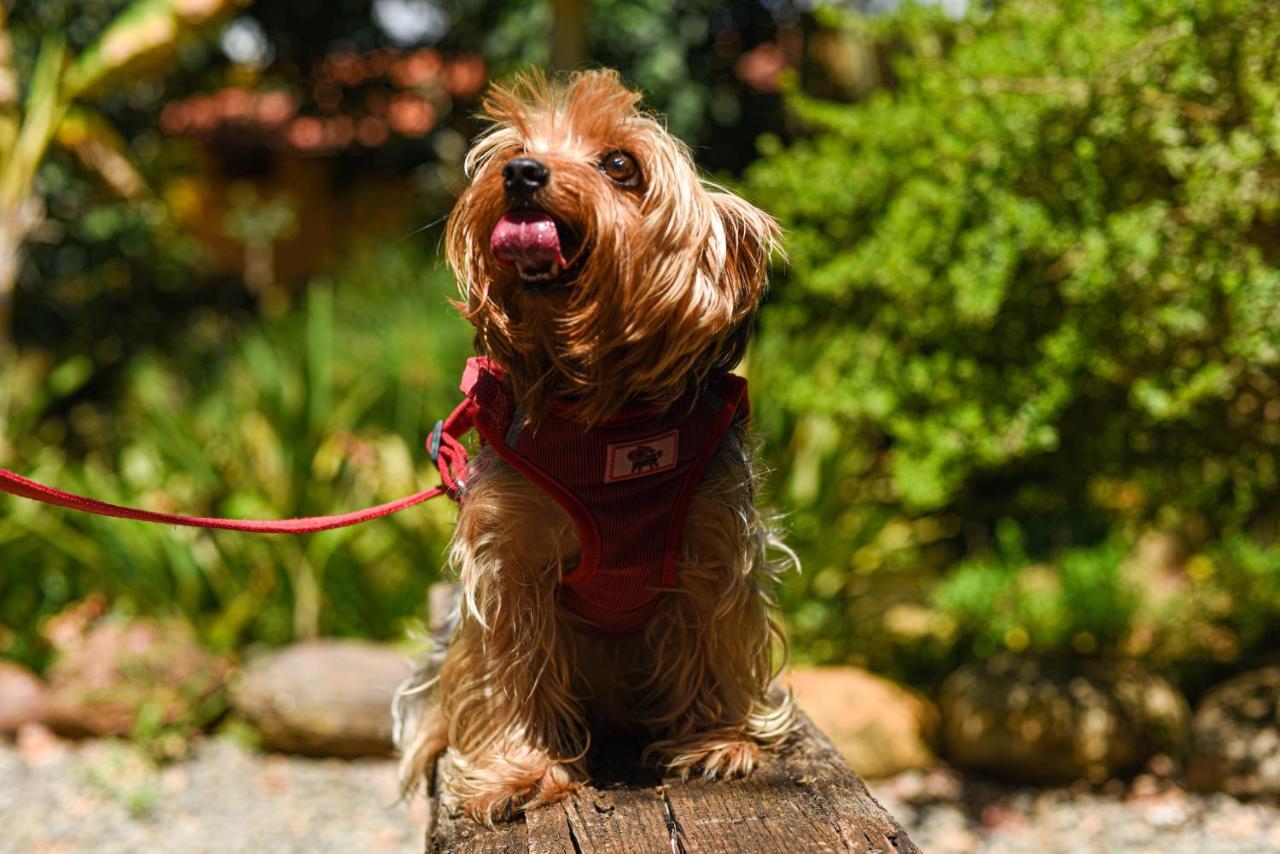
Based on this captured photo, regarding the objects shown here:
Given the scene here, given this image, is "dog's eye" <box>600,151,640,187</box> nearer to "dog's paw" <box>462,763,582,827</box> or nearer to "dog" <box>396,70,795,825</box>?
"dog" <box>396,70,795,825</box>

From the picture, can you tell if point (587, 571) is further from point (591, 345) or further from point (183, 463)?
point (183, 463)

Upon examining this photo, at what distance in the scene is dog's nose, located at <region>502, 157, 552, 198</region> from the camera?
7.31 feet

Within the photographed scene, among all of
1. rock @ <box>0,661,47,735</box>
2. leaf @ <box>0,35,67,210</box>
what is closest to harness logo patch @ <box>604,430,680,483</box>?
rock @ <box>0,661,47,735</box>

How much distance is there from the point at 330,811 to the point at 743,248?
4.23 m

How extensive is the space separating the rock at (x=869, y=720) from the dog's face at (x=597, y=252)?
359 cm

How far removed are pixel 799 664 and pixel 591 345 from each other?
4.43 metres

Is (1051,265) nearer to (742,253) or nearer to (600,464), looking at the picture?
(742,253)

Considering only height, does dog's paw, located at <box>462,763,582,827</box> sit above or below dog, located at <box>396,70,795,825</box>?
below

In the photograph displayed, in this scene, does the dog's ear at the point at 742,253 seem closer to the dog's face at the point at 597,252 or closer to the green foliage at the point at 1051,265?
the dog's face at the point at 597,252

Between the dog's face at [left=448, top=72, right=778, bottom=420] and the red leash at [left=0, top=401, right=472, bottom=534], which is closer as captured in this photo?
the dog's face at [left=448, top=72, right=778, bottom=420]

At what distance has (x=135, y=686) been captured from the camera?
20.6ft

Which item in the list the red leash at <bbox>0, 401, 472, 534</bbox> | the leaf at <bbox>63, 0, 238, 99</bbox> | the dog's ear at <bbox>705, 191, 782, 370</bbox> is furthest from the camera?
the leaf at <bbox>63, 0, 238, 99</bbox>

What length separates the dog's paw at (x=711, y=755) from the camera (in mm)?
2697

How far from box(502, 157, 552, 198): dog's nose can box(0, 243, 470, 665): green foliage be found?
4.51m
